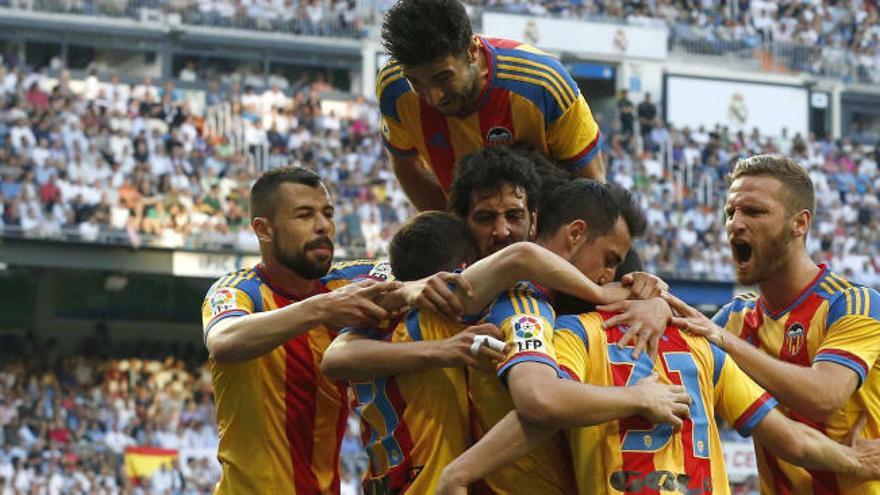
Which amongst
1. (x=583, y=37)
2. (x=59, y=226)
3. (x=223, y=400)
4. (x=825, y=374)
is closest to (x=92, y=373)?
(x=59, y=226)

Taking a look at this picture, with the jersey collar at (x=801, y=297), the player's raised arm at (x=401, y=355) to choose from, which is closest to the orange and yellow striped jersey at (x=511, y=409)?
the player's raised arm at (x=401, y=355)

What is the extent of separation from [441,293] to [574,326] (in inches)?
18.7

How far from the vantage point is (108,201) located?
926 inches

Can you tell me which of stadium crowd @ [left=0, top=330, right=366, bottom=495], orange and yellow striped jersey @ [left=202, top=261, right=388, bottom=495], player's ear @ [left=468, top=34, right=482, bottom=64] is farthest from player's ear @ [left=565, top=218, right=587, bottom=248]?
stadium crowd @ [left=0, top=330, right=366, bottom=495]

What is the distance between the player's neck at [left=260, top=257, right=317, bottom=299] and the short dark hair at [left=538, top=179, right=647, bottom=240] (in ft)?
4.66

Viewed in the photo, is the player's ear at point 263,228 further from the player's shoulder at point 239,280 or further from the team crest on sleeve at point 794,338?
the team crest on sleeve at point 794,338

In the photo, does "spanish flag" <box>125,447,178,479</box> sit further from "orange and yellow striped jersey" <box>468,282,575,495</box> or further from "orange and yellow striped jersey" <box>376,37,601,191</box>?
"orange and yellow striped jersey" <box>468,282,575,495</box>

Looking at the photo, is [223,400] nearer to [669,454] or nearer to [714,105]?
[669,454]

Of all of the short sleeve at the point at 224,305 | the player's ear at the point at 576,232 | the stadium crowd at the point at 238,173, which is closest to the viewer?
the player's ear at the point at 576,232

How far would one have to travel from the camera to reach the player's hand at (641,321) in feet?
16.6

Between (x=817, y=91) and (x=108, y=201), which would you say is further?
(x=817, y=91)

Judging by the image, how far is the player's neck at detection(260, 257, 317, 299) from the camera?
21.3ft

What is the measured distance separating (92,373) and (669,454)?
65.5 feet

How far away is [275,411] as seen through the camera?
21.0 feet
